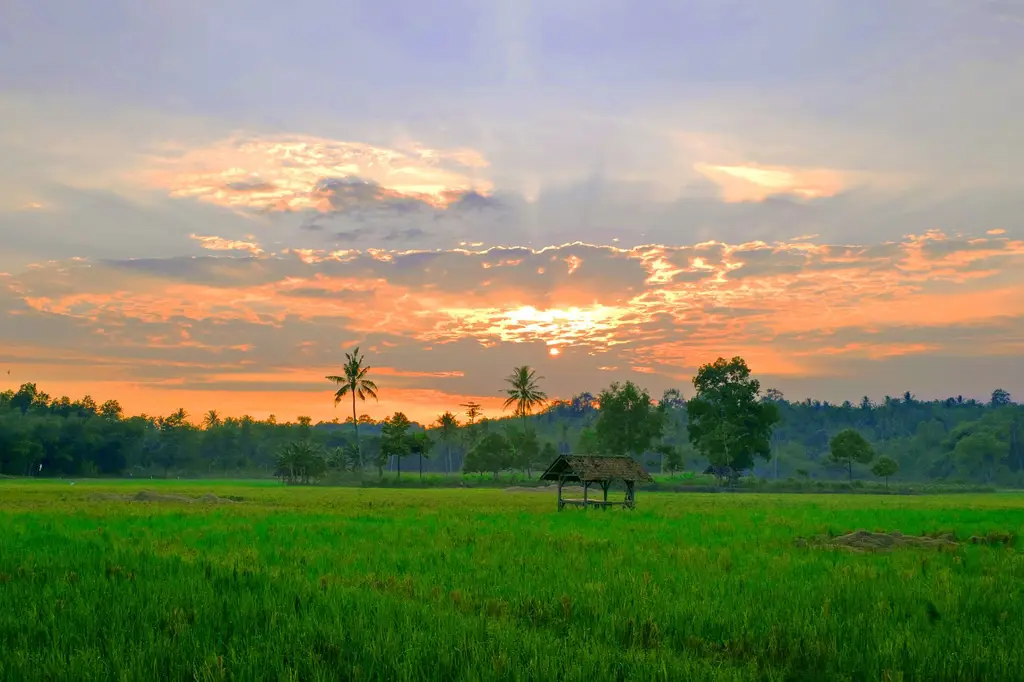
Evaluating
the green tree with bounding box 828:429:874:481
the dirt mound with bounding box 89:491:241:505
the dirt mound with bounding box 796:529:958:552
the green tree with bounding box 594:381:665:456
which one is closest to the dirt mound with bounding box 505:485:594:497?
the green tree with bounding box 594:381:665:456

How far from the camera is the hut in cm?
4528

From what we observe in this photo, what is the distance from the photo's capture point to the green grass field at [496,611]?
773 cm

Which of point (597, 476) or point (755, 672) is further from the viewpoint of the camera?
point (597, 476)

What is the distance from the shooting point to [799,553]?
19.9m

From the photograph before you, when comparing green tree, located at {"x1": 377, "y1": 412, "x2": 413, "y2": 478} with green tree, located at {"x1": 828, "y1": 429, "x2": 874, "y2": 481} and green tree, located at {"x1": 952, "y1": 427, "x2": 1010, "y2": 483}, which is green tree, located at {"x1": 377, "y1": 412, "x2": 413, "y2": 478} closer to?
green tree, located at {"x1": 828, "y1": 429, "x2": 874, "y2": 481}

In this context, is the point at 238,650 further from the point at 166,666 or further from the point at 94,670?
the point at 94,670

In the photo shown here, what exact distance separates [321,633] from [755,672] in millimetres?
4809

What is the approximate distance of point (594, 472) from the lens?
45781 mm

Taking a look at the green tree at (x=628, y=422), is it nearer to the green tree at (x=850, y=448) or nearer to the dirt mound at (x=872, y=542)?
the green tree at (x=850, y=448)

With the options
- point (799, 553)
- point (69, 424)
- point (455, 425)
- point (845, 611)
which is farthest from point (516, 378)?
point (845, 611)

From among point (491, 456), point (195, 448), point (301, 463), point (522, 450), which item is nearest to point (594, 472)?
point (491, 456)

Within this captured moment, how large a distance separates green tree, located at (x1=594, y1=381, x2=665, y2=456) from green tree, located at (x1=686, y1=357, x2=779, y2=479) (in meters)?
7.40

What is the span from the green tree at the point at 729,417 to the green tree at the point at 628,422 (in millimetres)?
7404

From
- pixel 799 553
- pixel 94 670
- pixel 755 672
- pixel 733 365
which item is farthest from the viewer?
pixel 733 365
